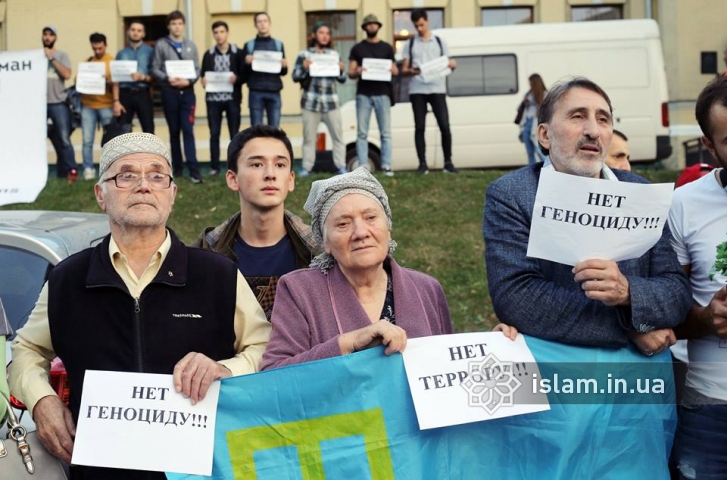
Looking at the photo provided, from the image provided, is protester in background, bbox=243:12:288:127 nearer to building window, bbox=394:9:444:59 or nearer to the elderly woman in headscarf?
building window, bbox=394:9:444:59

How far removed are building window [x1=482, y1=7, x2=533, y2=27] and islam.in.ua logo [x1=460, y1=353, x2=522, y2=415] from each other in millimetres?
22558

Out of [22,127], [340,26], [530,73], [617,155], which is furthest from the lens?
[340,26]

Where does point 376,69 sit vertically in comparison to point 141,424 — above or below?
above

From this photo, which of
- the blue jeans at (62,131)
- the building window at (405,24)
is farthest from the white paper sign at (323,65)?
the building window at (405,24)

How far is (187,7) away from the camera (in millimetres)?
24516

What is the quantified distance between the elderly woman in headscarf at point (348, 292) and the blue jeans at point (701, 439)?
0.95 m

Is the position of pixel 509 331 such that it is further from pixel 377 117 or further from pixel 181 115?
pixel 181 115

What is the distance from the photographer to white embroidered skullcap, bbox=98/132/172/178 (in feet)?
12.3

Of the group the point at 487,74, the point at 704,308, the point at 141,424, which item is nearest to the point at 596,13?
the point at 487,74

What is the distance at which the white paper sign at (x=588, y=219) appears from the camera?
350cm

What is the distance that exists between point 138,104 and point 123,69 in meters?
0.56

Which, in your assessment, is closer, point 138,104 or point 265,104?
point 265,104

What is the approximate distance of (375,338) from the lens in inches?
141

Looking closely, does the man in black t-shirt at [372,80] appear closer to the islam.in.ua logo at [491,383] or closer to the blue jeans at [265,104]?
the blue jeans at [265,104]
